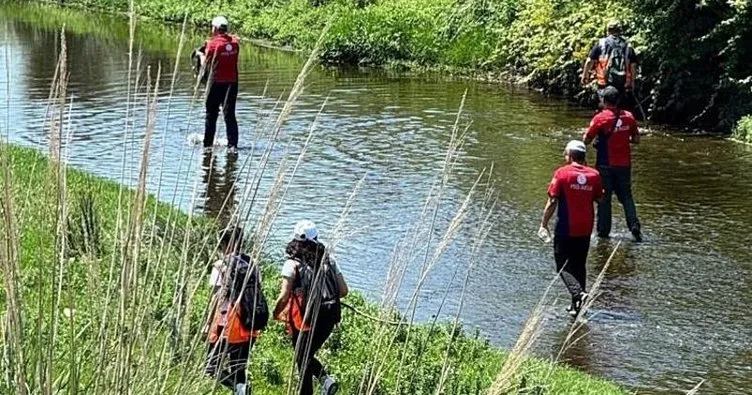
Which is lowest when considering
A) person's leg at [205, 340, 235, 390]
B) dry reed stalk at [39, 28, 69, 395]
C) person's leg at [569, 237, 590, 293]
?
person's leg at [569, 237, 590, 293]

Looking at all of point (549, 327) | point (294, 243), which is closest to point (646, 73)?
point (549, 327)

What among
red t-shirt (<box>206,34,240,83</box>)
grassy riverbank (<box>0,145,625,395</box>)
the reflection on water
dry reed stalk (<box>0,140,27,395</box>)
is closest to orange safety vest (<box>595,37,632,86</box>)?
red t-shirt (<box>206,34,240,83</box>)

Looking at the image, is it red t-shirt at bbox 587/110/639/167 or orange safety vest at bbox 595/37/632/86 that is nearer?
A: red t-shirt at bbox 587/110/639/167

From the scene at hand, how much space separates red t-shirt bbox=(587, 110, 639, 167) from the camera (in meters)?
12.2

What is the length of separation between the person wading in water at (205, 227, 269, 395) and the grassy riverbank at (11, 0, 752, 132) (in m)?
13.2

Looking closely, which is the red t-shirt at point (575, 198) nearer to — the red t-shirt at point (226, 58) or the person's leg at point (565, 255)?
the person's leg at point (565, 255)

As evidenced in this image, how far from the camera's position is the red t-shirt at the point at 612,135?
12180 mm

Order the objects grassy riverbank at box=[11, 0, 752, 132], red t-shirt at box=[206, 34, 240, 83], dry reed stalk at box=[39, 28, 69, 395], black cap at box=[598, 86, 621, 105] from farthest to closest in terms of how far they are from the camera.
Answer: grassy riverbank at box=[11, 0, 752, 132] → red t-shirt at box=[206, 34, 240, 83] → black cap at box=[598, 86, 621, 105] → dry reed stalk at box=[39, 28, 69, 395]

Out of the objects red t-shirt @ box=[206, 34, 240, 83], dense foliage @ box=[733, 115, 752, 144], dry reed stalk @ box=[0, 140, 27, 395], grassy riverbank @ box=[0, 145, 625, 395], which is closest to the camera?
dry reed stalk @ box=[0, 140, 27, 395]

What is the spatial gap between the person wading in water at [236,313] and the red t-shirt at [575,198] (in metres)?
3.85

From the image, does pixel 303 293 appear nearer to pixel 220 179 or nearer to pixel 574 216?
pixel 574 216

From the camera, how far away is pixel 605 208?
1216 centimetres

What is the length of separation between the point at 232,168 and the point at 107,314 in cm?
1154

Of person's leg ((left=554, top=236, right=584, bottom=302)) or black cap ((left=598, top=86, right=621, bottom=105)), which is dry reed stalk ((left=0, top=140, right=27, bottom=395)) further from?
black cap ((left=598, top=86, right=621, bottom=105))
